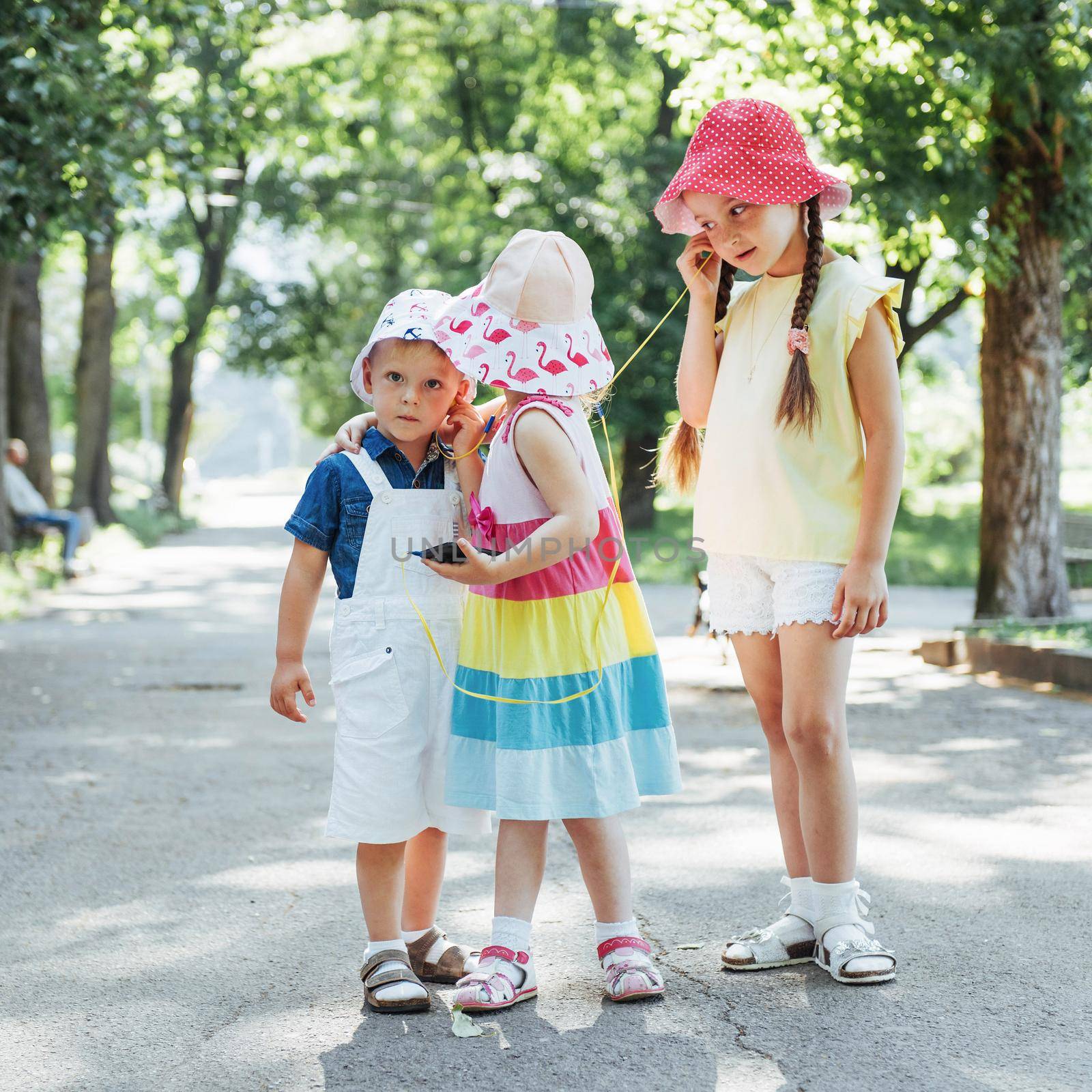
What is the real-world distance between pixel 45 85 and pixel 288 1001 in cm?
Result: 609

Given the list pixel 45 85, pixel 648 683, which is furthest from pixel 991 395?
pixel 648 683

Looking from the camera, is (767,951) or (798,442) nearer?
(798,442)

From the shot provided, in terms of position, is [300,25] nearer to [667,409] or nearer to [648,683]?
[667,409]

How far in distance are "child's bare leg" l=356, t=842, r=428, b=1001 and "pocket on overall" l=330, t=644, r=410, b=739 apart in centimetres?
26

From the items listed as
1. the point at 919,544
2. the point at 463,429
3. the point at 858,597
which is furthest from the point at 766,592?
the point at 919,544

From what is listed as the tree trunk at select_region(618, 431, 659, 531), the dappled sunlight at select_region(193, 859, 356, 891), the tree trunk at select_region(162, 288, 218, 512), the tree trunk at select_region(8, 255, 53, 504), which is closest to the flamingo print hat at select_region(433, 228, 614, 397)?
the dappled sunlight at select_region(193, 859, 356, 891)

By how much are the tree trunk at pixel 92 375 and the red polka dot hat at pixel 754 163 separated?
19.8 metres

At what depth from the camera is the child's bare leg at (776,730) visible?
3.23 metres

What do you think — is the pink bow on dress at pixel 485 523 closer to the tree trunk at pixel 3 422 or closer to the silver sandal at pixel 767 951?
the silver sandal at pixel 767 951

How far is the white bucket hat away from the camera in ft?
10.0

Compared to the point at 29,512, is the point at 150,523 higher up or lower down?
lower down

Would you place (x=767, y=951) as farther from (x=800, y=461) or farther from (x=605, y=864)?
(x=800, y=461)

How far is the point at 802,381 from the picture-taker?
301 cm

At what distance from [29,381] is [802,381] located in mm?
16807
